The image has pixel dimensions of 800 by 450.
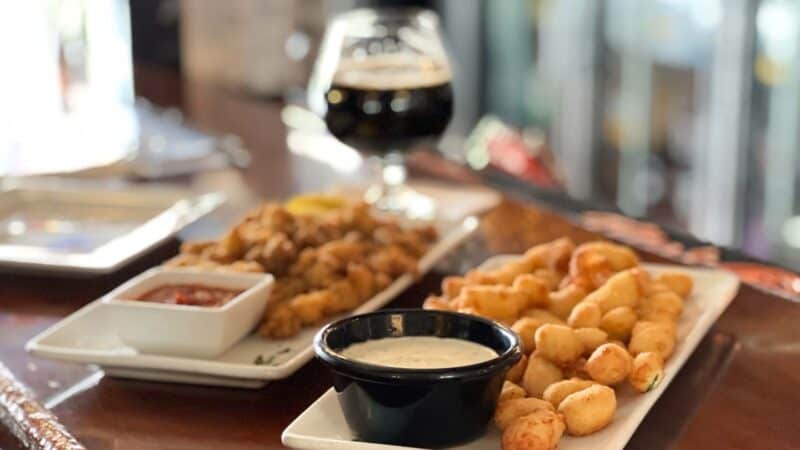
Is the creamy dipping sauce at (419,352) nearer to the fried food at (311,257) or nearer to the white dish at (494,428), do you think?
the white dish at (494,428)

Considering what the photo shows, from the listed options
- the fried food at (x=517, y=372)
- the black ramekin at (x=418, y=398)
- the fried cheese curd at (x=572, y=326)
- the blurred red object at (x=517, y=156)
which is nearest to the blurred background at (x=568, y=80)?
the blurred red object at (x=517, y=156)

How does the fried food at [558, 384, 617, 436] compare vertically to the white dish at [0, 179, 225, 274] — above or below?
above

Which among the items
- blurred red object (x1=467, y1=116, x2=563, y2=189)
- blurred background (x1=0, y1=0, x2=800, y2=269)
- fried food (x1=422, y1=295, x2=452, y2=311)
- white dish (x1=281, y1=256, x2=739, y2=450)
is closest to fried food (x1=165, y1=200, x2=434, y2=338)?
fried food (x1=422, y1=295, x2=452, y2=311)

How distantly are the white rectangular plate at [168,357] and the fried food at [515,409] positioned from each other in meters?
0.24

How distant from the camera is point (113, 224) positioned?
66.1 inches

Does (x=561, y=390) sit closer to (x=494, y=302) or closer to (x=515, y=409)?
(x=515, y=409)

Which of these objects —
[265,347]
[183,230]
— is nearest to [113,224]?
[183,230]

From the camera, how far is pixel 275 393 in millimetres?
1145

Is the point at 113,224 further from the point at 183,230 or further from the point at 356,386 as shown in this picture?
the point at 356,386

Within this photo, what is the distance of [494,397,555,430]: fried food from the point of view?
3.15 ft

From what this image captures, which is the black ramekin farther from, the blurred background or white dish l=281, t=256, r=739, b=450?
the blurred background

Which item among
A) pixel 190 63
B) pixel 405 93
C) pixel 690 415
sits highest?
pixel 405 93

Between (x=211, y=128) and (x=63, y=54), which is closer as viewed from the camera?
(x=211, y=128)

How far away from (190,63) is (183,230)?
2.83 metres
